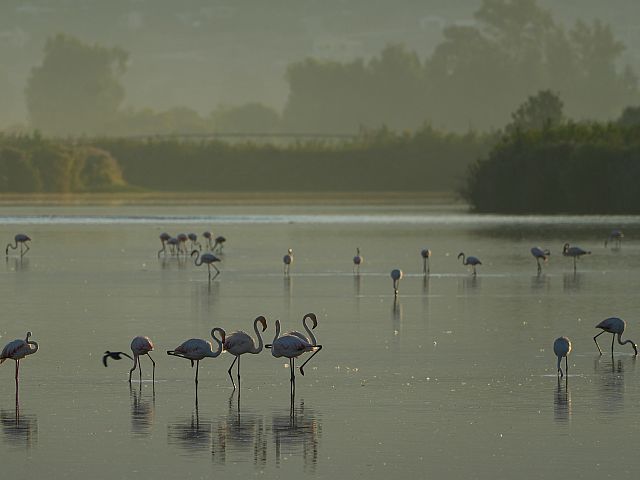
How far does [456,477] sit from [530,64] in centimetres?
18932

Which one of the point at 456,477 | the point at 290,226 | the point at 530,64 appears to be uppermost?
the point at 530,64

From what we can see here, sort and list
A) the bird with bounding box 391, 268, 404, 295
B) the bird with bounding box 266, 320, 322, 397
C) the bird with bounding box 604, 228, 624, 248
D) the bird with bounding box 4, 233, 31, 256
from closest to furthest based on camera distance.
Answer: the bird with bounding box 266, 320, 322, 397
the bird with bounding box 391, 268, 404, 295
the bird with bounding box 4, 233, 31, 256
the bird with bounding box 604, 228, 624, 248

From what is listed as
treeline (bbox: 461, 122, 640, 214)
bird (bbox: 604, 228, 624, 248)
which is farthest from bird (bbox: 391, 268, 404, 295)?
treeline (bbox: 461, 122, 640, 214)

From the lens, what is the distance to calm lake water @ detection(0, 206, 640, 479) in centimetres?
1259

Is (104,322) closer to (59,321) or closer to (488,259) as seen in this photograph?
(59,321)

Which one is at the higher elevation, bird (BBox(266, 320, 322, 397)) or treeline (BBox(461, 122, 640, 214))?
treeline (BBox(461, 122, 640, 214))

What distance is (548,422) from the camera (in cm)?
1395

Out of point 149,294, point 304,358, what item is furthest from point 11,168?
point 304,358

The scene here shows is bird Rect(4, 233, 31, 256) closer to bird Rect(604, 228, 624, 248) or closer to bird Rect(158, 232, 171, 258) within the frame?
bird Rect(158, 232, 171, 258)

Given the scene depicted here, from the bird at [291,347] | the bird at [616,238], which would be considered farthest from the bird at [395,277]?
the bird at [616,238]

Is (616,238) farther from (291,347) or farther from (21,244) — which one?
(291,347)

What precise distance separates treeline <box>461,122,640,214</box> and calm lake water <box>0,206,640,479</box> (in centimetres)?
2836

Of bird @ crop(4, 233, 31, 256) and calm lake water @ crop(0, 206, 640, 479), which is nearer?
calm lake water @ crop(0, 206, 640, 479)

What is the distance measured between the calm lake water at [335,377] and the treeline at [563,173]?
2836 centimetres
